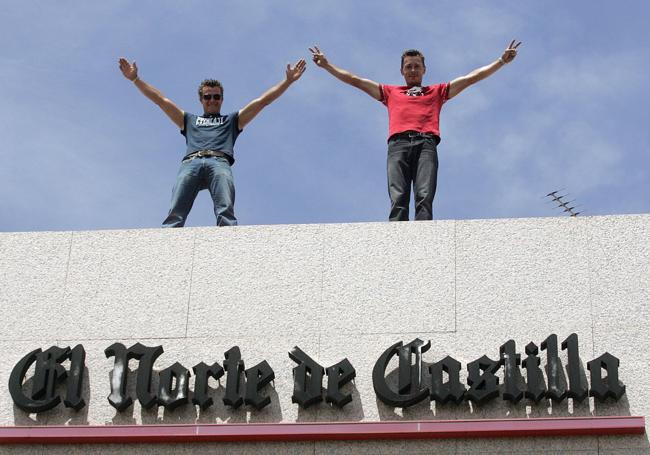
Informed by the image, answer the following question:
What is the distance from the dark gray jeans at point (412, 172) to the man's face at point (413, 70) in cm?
72

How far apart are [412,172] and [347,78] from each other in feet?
4.27

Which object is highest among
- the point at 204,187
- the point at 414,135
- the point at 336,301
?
the point at 414,135

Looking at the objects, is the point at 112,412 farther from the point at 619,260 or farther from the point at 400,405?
the point at 619,260

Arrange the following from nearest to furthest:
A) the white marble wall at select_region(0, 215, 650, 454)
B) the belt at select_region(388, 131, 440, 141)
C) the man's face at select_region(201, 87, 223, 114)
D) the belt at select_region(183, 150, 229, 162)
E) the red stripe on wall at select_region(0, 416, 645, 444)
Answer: the red stripe on wall at select_region(0, 416, 645, 444) < the white marble wall at select_region(0, 215, 650, 454) < the belt at select_region(388, 131, 440, 141) < the belt at select_region(183, 150, 229, 162) < the man's face at select_region(201, 87, 223, 114)

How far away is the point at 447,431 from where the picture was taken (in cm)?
1222

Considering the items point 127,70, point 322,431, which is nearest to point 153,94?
point 127,70

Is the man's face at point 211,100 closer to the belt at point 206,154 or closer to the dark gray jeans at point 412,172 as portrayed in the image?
the belt at point 206,154

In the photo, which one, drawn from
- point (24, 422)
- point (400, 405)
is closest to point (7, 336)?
point (24, 422)

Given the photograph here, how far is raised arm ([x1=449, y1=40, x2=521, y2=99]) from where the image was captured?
14703mm

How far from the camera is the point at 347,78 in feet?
49.1

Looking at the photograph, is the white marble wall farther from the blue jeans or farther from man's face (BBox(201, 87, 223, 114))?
man's face (BBox(201, 87, 223, 114))

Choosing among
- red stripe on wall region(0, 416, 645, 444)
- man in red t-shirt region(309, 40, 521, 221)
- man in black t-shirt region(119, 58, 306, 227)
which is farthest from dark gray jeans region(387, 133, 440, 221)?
red stripe on wall region(0, 416, 645, 444)

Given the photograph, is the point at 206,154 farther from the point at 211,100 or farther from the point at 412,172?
the point at 412,172

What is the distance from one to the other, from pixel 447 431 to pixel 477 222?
210 cm
